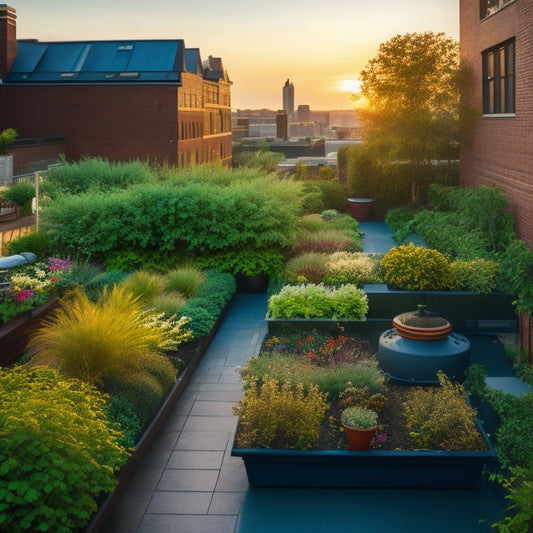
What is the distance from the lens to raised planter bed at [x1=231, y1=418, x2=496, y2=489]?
6.23 meters

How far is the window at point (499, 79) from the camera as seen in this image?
16.2m

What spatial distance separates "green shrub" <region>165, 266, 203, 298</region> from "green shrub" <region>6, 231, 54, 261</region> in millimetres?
3218

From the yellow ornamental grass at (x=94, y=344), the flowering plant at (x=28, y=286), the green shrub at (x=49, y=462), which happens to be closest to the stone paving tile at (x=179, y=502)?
the green shrub at (x=49, y=462)

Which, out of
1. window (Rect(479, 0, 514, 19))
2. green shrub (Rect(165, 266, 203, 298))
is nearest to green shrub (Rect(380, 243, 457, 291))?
green shrub (Rect(165, 266, 203, 298))

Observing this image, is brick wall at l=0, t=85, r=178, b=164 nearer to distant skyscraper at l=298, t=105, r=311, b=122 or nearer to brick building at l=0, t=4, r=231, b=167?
brick building at l=0, t=4, r=231, b=167

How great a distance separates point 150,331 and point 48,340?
46.6 inches

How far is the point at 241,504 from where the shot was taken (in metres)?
6.20

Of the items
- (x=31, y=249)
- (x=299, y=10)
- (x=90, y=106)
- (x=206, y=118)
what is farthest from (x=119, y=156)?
(x=31, y=249)

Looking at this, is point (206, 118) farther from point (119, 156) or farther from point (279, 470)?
point (279, 470)

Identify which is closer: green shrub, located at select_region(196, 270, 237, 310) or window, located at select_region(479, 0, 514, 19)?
green shrub, located at select_region(196, 270, 237, 310)

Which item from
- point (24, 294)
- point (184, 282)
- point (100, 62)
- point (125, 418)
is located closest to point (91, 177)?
point (184, 282)

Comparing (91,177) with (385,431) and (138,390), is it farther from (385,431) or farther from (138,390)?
(385,431)

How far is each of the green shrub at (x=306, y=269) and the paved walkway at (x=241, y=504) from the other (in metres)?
5.48

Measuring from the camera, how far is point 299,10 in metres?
22.5
